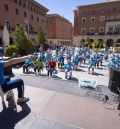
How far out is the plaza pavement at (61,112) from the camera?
12.8ft

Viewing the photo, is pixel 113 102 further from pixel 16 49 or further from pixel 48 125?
pixel 16 49

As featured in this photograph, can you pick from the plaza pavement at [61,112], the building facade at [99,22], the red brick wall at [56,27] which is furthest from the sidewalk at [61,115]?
the red brick wall at [56,27]

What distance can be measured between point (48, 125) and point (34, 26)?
41.7m

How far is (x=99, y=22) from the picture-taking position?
47344 mm

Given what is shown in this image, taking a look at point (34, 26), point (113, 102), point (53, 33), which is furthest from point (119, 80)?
point (53, 33)

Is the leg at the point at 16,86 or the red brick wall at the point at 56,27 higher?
the red brick wall at the point at 56,27

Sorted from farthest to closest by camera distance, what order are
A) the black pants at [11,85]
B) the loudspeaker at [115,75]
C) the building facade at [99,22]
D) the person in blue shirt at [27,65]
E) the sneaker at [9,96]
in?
the building facade at [99,22], the person in blue shirt at [27,65], the loudspeaker at [115,75], the sneaker at [9,96], the black pants at [11,85]

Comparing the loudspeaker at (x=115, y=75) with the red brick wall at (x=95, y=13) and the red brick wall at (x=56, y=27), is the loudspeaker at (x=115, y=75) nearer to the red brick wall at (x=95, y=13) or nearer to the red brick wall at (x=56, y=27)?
the red brick wall at (x=95, y=13)

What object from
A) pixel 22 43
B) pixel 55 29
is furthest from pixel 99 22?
pixel 22 43

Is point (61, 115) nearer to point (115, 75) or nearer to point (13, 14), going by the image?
point (115, 75)

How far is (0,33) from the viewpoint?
3038 centimetres

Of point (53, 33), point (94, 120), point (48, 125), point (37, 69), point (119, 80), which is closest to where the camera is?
point (48, 125)

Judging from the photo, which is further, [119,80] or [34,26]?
[34,26]

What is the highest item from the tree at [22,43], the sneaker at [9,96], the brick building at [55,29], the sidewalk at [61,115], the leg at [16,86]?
the brick building at [55,29]
